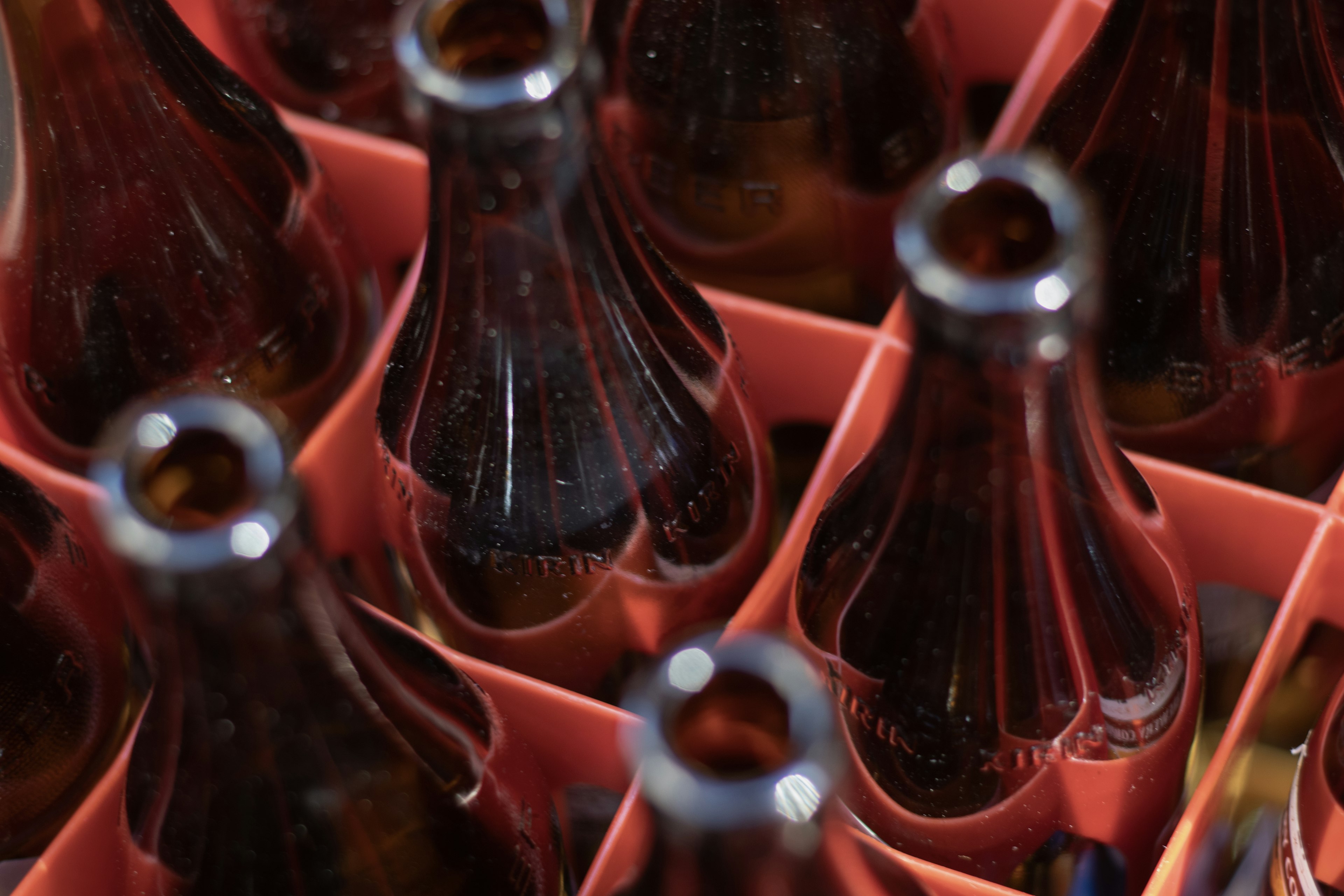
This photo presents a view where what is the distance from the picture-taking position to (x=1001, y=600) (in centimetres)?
49

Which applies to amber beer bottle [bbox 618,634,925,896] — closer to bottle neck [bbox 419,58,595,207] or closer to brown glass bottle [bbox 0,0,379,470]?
bottle neck [bbox 419,58,595,207]

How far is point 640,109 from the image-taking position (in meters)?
0.67

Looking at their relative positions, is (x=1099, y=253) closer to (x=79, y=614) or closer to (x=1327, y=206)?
(x=1327, y=206)

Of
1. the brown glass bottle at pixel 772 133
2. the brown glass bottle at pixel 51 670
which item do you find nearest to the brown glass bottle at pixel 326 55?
the brown glass bottle at pixel 772 133

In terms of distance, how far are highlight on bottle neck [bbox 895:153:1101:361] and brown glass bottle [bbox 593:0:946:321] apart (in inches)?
9.8

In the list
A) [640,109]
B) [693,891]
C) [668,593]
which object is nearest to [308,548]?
[693,891]

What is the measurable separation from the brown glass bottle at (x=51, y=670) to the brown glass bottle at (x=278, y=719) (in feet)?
0.31

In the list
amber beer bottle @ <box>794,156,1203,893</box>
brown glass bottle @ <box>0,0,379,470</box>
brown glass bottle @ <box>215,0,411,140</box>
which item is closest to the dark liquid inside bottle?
amber beer bottle @ <box>794,156,1203,893</box>

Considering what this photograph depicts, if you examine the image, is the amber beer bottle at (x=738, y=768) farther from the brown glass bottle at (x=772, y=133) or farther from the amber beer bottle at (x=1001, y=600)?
the brown glass bottle at (x=772, y=133)

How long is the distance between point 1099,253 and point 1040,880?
0.92 ft

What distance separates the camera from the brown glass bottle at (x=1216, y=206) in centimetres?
57

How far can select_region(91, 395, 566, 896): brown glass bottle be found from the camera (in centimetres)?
37

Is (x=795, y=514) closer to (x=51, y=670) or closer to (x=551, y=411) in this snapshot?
(x=551, y=411)

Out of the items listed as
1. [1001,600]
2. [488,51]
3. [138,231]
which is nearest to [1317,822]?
[1001,600]
